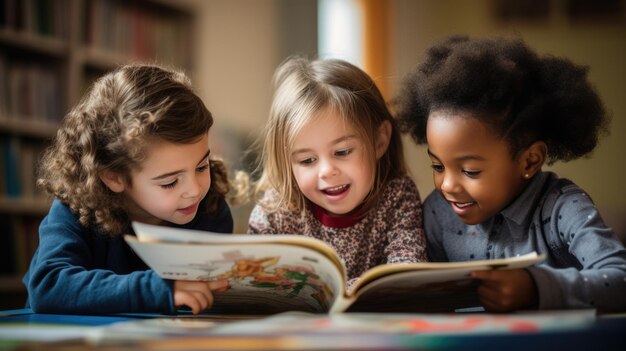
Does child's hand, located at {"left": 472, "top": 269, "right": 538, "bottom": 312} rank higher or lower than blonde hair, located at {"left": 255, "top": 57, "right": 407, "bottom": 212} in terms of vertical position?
lower

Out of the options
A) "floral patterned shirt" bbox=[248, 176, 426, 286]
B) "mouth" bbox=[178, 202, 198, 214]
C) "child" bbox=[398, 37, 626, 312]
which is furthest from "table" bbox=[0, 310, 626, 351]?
"floral patterned shirt" bbox=[248, 176, 426, 286]

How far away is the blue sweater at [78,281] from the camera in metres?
0.94

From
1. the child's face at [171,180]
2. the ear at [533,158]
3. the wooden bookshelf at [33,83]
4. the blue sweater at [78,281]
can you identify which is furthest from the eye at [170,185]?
the wooden bookshelf at [33,83]

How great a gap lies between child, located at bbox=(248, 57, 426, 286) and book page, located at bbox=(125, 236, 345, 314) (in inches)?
11.9

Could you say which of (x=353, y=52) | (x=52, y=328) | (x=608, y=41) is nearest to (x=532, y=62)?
(x=52, y=328)

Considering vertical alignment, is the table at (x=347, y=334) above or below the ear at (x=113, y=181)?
below

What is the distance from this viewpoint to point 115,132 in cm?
116

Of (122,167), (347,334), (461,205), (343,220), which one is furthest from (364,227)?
(347,334)

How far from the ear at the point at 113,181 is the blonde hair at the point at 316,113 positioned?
0.94 ft

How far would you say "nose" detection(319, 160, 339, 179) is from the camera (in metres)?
1.26

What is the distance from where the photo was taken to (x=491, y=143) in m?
1.07

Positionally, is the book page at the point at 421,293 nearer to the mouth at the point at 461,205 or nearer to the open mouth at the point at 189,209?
the mouth at the point at 461,205

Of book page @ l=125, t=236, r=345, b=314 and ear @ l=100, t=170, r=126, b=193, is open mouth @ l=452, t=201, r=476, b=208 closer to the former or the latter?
book page @ l=125, t=236, r=345, b=314

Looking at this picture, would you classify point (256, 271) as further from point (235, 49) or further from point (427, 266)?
point (235, 49)
